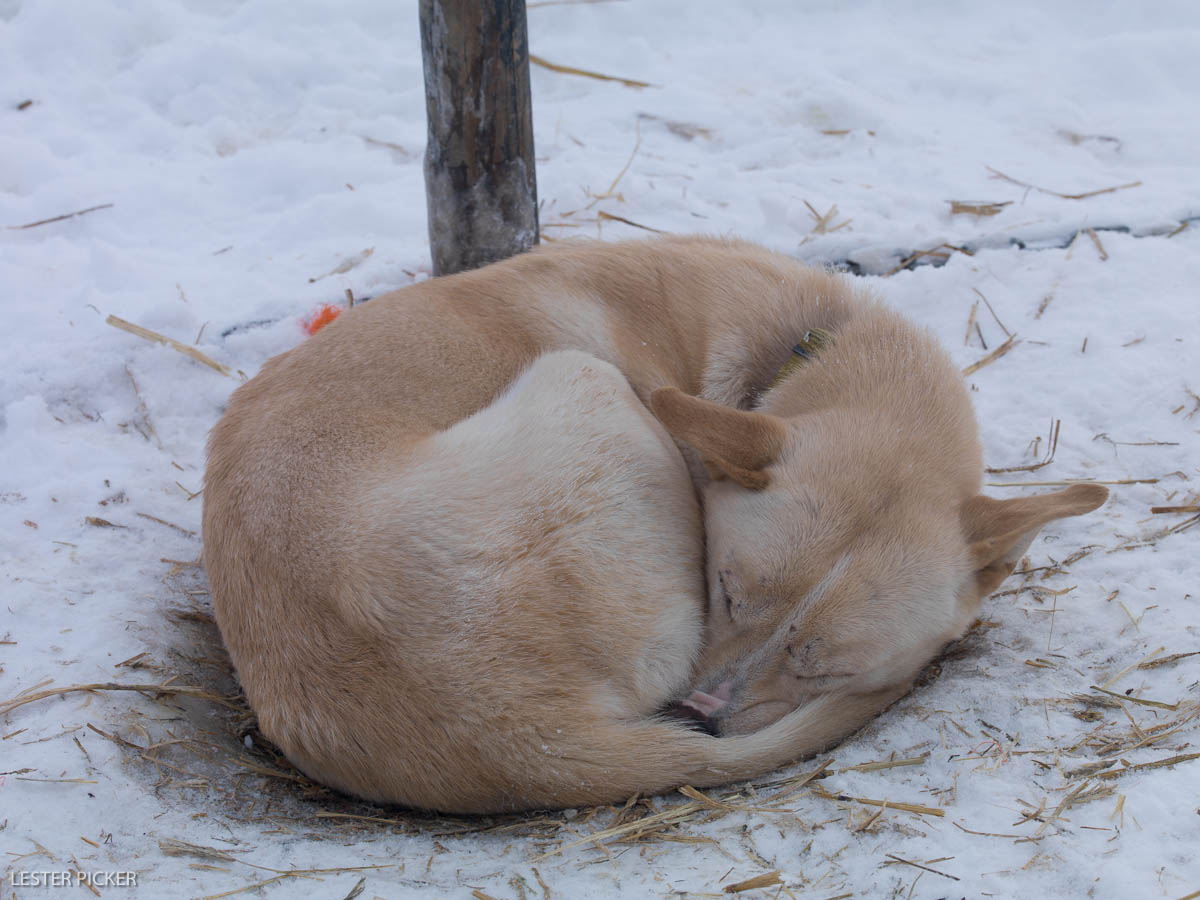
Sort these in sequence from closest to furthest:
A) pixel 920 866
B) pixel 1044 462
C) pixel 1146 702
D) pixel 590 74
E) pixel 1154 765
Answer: pixel 920 866 → pixel 1154 765 → pixel 1146 702 → pixel 1044 462 → pixel 590 74

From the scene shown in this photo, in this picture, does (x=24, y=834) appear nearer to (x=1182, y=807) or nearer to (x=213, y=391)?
(x=213, y=391)

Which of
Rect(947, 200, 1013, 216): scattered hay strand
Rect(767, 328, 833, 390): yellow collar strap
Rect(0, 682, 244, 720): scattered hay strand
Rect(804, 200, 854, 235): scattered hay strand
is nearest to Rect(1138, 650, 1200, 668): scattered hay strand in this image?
Rect(767, 328, 833, 390): yellow collar strap

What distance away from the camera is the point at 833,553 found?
2871mm

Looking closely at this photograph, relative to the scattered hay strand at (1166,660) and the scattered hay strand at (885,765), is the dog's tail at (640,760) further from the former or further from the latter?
the scattered hay strand at (1166,660)

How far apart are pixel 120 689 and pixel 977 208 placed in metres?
5.27

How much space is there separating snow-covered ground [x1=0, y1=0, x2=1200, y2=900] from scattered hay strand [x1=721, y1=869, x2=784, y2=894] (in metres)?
0.02

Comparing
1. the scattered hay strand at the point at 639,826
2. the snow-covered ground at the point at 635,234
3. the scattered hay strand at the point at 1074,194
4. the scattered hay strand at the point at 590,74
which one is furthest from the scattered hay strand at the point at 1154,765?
the scattered hay strand at the point at 590,74

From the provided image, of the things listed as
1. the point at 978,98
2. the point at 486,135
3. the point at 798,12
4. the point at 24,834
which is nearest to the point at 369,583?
the point at 24,834

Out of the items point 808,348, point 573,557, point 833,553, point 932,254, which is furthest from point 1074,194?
point 573,557

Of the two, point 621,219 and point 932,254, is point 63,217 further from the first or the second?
point 932,254

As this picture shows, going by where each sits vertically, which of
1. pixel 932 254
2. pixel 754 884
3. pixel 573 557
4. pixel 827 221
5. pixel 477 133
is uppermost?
pixel 477 133

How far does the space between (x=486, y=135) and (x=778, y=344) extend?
180 centimetres

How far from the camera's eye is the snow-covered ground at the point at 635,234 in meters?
2.44

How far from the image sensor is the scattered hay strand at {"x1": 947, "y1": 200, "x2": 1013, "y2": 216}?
5773 mm
